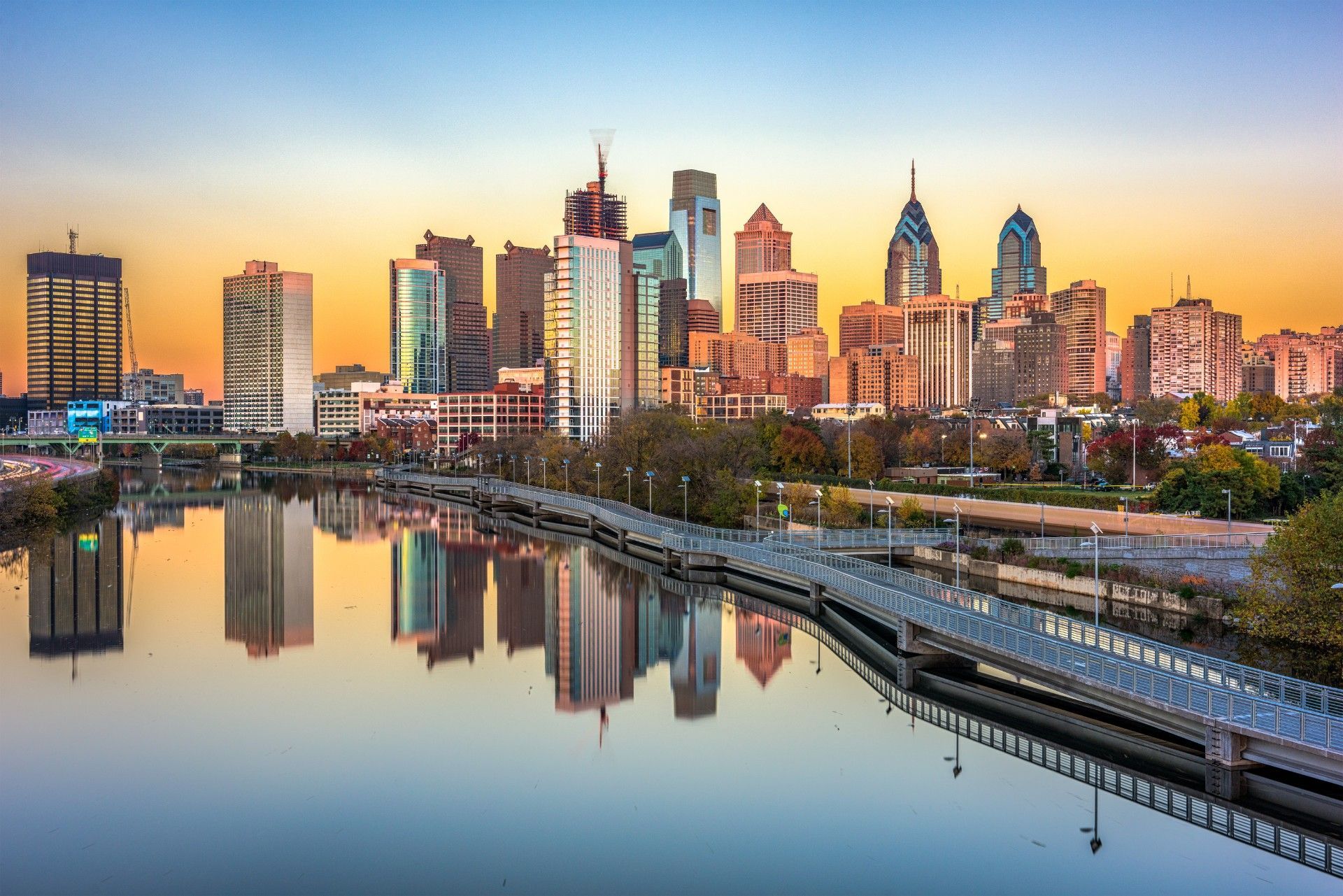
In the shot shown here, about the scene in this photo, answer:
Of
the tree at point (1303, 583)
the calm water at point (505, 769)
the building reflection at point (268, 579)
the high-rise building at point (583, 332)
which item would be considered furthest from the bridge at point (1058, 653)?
the high-rise building at point (583, 332)

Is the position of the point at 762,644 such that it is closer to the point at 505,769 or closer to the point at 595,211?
→ the point at 505,769

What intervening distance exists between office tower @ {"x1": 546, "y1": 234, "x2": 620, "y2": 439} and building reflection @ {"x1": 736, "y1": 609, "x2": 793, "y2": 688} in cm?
10641

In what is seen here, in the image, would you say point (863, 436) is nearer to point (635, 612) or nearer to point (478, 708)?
point (635, 612)

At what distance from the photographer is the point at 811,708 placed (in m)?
30.4

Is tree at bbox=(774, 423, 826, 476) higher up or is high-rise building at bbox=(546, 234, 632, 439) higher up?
high-rise building at bbox=(546, 234, 632, 439)

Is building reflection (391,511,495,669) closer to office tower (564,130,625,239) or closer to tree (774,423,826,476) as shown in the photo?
tree (774,423,826,476)

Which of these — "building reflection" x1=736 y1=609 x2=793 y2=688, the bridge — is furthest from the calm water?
the bridge

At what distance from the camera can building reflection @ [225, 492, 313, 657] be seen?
40.2m

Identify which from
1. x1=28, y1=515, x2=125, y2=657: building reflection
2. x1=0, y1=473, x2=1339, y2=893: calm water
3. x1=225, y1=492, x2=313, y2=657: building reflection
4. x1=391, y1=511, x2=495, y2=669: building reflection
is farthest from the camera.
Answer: x1=225, y1=492, x2=313, y2=657: building reflection

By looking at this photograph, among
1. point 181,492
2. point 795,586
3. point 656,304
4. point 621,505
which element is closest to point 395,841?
point 795,586

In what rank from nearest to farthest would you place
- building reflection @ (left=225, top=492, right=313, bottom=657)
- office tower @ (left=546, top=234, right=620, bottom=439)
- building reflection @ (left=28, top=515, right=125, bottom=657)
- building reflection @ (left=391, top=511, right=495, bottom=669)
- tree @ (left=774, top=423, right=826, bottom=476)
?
building reflection @ (left=28, top=515, right=125, bottom=657), building reflection @ (left=391, top=511, right=495, bottom=669), building reflection @ (left=225, top=492, right=313, bottom=657), tree @ (left=774, top=423, right=826, bottom=476), office tower @ (left=546, top=234, right=620, bottom=439)

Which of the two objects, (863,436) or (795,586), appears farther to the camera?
(863,436)

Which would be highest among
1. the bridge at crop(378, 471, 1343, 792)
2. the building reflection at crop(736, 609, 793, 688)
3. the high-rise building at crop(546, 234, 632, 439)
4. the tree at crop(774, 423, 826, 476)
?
the high-rise building at crop(546, 234, 632, 439)

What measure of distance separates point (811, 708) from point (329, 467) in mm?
140161
